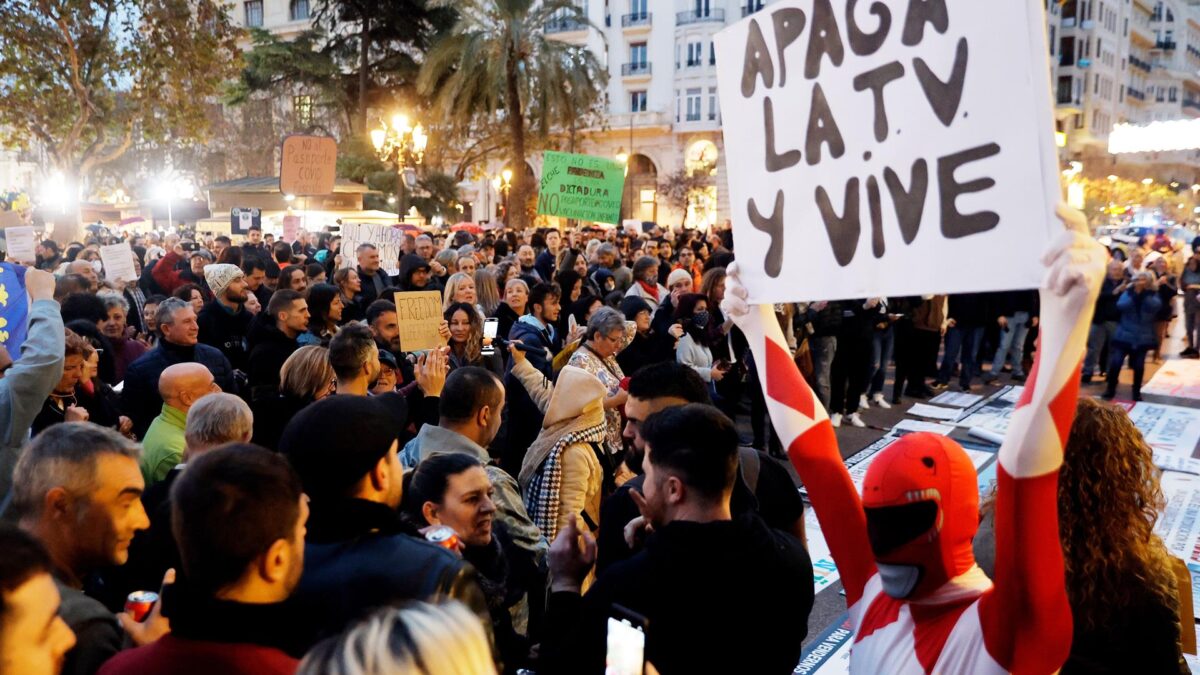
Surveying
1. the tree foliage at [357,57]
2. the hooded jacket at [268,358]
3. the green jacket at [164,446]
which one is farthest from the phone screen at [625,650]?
the tree foliage at [357,57]

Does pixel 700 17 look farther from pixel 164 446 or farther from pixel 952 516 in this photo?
pixel 952 516

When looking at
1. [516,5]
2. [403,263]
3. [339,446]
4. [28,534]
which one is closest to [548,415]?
[339,446]

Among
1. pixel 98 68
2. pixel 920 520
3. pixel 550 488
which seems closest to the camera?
pixel 920 520

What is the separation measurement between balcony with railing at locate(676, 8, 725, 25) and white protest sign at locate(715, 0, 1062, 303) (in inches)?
1993

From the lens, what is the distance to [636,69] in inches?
2079

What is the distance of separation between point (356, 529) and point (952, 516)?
1.40 meters

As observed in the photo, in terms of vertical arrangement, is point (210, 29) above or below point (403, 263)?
above

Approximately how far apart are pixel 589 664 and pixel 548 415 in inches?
94.8

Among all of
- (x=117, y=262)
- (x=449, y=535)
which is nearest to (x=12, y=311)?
(x=449, y=535)

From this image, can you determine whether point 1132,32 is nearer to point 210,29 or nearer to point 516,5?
point 516,5

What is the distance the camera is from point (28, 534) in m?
1.92

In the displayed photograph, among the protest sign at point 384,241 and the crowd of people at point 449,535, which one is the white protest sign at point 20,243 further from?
the crowd of people at point 449,535

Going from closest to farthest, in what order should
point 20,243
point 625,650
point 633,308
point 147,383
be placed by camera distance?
point 625,650
point 147,383
point 633,308
point 20,243

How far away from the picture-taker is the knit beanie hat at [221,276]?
7736 mm
